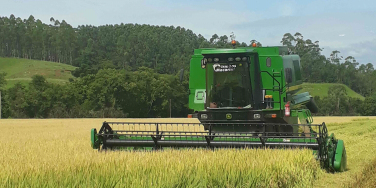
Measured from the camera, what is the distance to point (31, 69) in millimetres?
116000

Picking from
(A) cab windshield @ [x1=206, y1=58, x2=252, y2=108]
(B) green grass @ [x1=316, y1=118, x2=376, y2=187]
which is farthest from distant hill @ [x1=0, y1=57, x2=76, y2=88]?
(B) green grass @ [x1=316, y1=118, x2=376, y2=187]

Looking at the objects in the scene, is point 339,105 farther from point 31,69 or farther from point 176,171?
point 176,171

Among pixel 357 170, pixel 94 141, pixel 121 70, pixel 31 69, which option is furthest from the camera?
pixel 31 69

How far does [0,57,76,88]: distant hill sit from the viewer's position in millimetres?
109863

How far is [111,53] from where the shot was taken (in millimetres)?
141875

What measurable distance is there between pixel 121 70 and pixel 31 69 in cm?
4598

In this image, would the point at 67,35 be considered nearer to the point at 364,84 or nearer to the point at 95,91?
the point at 95,91

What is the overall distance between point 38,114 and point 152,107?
58.1 ft

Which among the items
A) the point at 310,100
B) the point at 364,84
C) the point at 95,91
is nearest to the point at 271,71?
the point at 310,100

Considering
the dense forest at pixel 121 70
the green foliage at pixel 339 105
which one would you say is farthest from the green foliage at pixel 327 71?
the green foliage at pixel 339 105

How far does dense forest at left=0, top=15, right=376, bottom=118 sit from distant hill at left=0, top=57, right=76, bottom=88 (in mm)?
7654

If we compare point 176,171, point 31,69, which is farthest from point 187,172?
point 31,69

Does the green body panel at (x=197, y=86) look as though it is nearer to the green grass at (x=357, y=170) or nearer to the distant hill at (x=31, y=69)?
the green grass at (x=357, y=170)

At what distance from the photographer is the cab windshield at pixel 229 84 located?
10.1 m
